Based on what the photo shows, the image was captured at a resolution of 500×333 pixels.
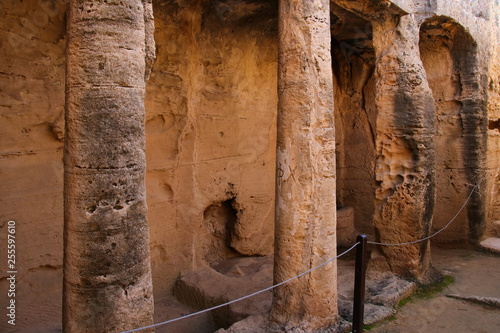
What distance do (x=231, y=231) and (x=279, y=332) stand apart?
116 inches

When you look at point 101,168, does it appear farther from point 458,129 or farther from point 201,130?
point 458,129

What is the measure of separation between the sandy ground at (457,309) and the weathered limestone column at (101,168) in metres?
2.99

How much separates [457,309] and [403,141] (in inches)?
87.3

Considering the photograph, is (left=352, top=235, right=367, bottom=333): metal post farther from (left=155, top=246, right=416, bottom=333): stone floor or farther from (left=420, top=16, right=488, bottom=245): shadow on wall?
(left=420, top=16, right=488, bottom=245): shadow on wall

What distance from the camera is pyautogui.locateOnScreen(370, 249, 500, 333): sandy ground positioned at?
4785mm

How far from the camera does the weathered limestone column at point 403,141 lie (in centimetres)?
574

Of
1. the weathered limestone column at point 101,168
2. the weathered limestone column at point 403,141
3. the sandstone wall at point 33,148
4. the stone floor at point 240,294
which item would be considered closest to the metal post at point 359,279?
the stone floor at point 240,294

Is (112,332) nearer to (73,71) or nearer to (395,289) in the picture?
(73,71)

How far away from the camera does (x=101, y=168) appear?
9.55 ft

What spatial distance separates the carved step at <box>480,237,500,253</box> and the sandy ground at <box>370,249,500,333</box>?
46cm

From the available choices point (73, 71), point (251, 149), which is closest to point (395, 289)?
point (251, 149)

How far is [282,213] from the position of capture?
4.29 meters

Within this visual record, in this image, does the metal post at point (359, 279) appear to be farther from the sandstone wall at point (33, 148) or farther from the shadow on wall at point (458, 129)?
the shadow on wall at point (458, 129)

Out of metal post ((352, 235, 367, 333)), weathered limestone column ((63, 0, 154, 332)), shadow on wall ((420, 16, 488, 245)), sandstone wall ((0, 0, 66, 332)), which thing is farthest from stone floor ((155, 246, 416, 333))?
shadow on wall ((420, 16, 488, 245))
